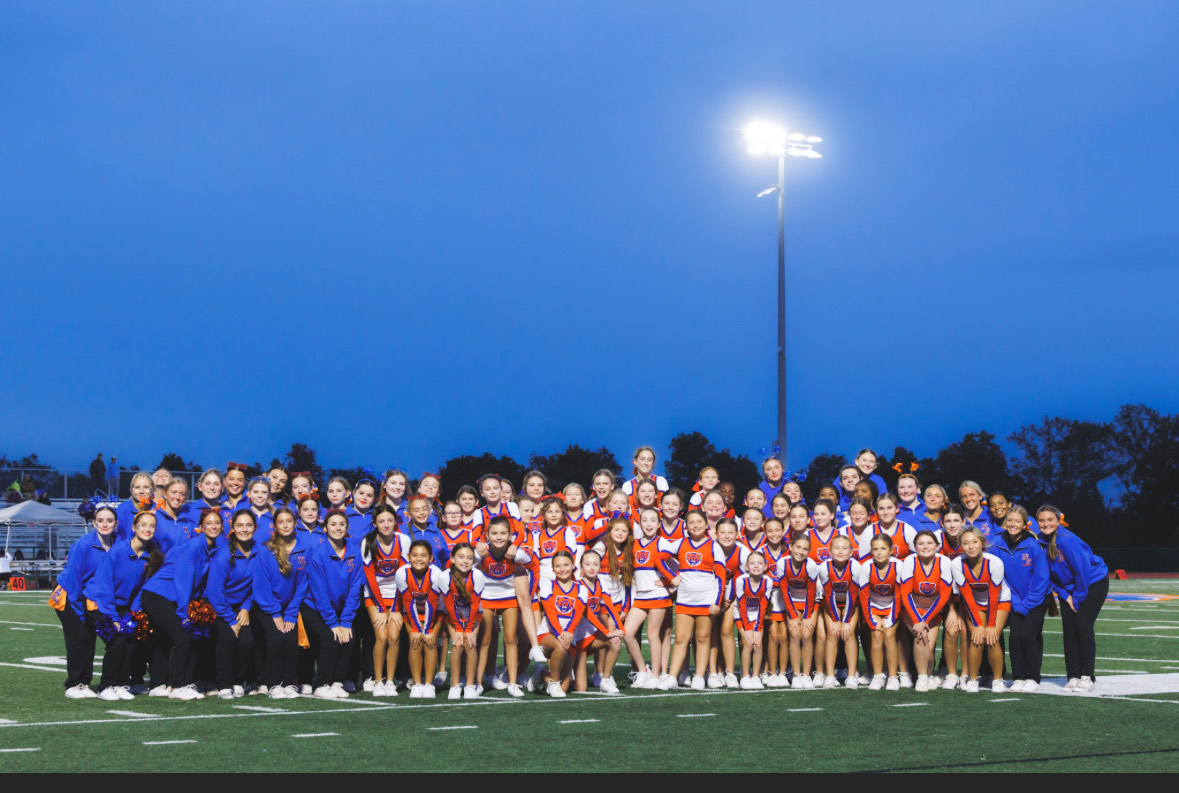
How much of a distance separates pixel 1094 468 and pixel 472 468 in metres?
34.6

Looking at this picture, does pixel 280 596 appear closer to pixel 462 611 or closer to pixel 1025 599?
pixel 462 611

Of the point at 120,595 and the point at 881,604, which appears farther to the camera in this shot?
the point at 881,604

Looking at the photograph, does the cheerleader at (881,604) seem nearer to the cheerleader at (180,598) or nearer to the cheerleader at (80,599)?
the cheerleader at (180,598)

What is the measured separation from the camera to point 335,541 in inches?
399

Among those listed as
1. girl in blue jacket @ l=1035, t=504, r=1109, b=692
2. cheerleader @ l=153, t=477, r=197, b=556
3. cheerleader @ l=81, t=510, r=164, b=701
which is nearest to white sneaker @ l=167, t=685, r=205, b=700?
cheerleader @ l=81, t=510, r=164, b=701

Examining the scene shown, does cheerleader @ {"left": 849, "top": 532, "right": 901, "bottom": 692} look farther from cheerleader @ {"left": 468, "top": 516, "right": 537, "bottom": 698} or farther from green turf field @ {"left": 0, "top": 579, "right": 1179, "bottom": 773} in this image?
cheerleader @ {"left": 468, "top": 516, "right": 537, "bottom": 698}

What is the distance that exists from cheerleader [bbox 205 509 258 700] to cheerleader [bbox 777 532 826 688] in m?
4.19

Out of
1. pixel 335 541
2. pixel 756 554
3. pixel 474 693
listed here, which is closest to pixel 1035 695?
pixel 756 554

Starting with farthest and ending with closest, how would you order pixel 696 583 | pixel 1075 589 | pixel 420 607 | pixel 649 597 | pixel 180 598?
pixel 649 597, pixel 696 583, pixel 1075 589, pixel 420 607, pixel 180 598

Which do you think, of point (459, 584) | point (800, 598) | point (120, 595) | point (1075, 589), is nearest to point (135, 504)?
point (120, 595)

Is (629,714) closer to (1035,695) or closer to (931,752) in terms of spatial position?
(931,752)

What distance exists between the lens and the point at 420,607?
10.1 metres

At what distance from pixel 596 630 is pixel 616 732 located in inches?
90.4

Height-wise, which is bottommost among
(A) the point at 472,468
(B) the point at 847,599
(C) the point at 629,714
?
(C) the point at 629,714
